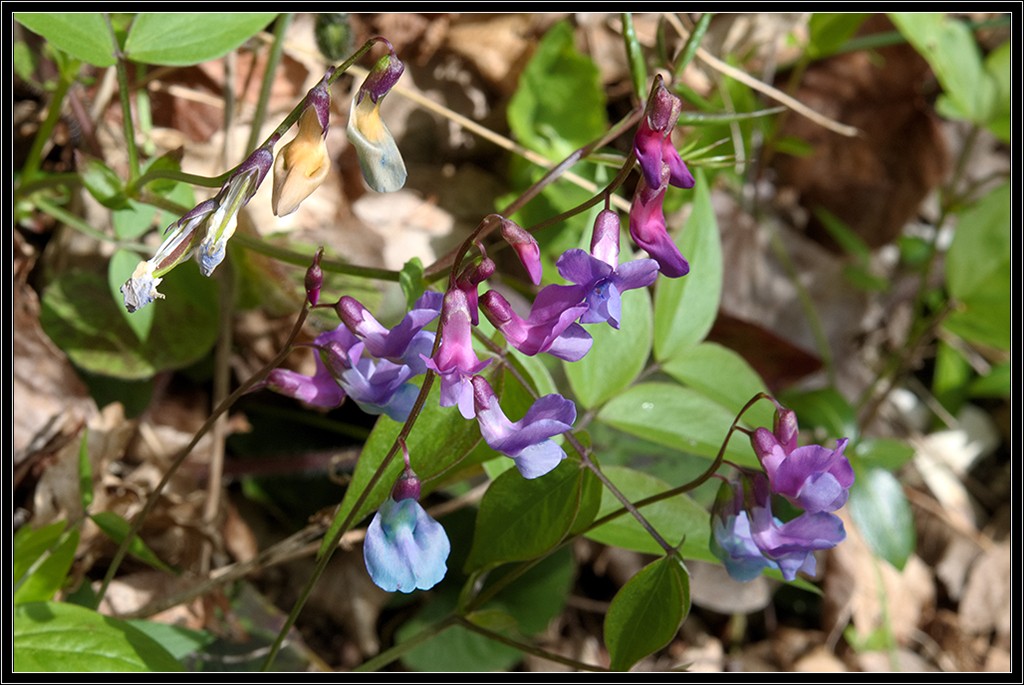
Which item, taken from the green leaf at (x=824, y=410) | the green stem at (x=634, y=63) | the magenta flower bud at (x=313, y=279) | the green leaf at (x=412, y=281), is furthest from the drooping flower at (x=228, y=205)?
the green leaf at (x=824, y=410)

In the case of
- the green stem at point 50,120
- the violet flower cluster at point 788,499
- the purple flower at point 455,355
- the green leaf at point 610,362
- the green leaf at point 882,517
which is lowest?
the green leaf at point 882,517

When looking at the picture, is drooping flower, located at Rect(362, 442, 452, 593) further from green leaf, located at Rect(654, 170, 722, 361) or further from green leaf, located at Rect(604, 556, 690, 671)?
green leaf, located at Rect(654, 170, 722, 361)

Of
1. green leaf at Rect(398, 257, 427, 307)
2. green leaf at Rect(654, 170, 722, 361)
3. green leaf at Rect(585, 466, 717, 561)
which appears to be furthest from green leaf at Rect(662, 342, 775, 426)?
green leaf at Rect(398, 257, 427, 307)

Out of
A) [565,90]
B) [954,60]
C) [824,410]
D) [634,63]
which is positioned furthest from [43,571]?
[954,60]

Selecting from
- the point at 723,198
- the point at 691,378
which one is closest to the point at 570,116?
the point at 723,198

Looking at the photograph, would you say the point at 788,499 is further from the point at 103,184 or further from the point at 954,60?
the point at 954,60

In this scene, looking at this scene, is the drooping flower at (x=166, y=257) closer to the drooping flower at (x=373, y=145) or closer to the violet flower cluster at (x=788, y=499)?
the drooping flower at (x=373, y=145)
